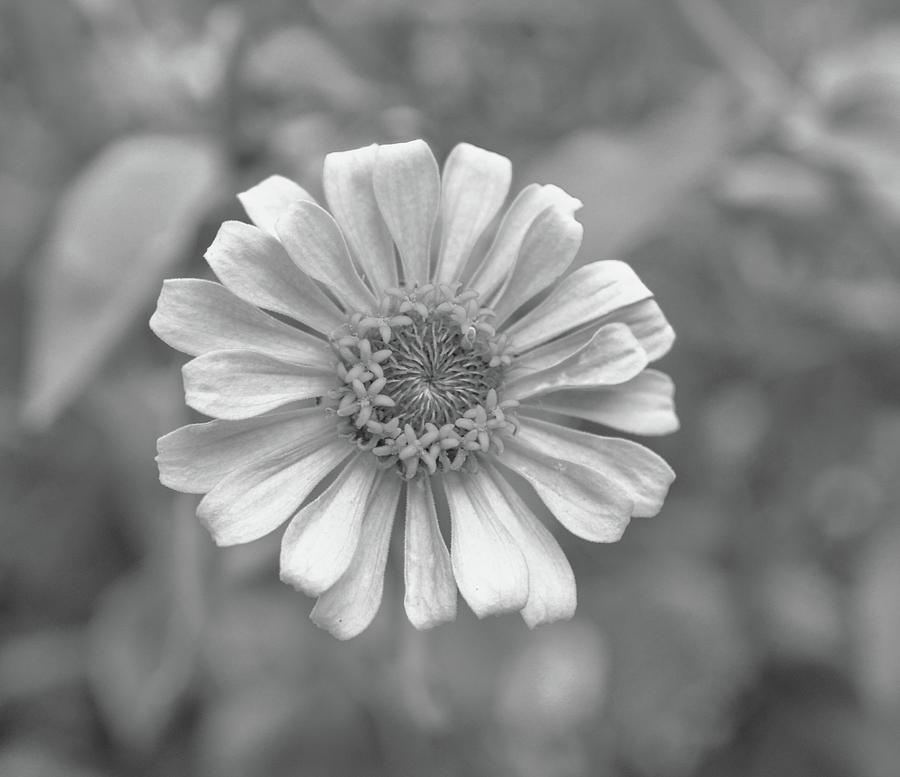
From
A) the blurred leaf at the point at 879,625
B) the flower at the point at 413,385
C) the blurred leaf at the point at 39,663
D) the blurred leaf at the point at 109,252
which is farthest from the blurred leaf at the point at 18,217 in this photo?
the blurred leaf at the point at 879,625

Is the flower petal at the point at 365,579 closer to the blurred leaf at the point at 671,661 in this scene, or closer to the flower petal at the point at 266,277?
the flower petal at the point at 266,277

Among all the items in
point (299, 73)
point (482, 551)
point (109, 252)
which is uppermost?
point (299, 73)

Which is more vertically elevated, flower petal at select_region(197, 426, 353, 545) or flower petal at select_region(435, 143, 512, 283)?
flower petal at select_region(435, 143, 512, 283)

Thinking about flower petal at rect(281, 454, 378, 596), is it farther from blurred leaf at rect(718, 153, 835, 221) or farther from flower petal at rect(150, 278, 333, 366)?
blurred leaf at rect(718, 153, 835, 221)

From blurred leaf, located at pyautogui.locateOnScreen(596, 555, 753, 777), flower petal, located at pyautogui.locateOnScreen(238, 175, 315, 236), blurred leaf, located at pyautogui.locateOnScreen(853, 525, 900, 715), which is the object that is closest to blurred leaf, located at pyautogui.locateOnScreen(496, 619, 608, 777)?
blurred leaf, located at pyautogui.locateOnScreen(596, 555, 753, 777)

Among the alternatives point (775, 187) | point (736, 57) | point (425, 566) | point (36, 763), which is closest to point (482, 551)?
point (425, 566)

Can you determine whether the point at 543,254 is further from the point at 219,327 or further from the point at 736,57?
the point at 736,57
